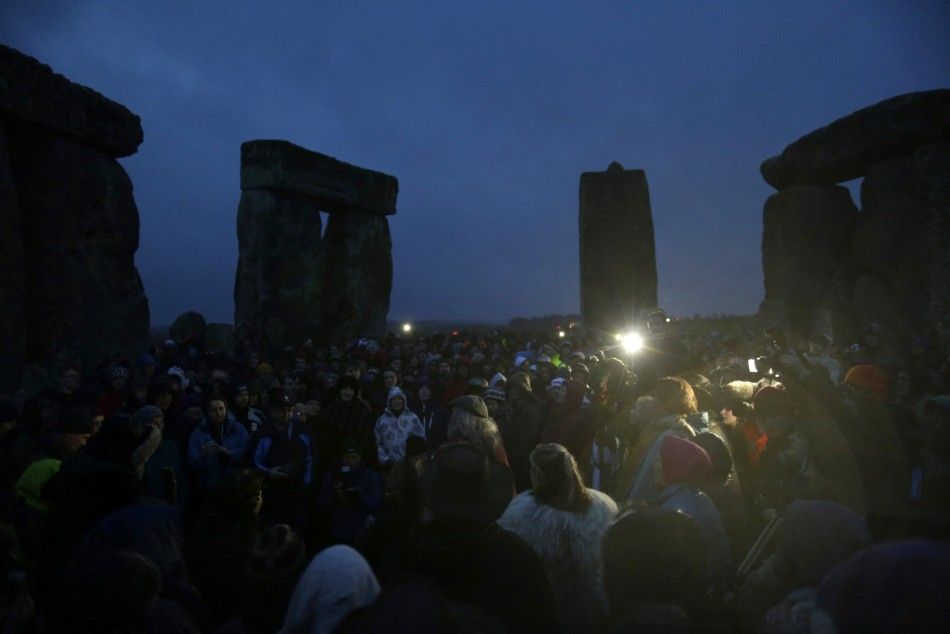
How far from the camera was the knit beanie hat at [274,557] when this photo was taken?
2.22m

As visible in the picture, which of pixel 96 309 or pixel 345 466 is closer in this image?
pixel 345 466

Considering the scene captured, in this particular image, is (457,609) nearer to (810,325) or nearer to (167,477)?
(167,477)

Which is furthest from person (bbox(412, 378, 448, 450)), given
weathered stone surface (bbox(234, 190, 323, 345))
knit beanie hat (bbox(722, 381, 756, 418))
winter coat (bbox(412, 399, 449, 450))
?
weathered stone surface (bbox(234, 190, 323, 345))

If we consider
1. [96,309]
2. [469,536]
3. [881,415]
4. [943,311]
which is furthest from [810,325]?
[469,536]

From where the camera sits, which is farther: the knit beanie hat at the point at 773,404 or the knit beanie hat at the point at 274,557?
the knit beanie hat at the point at 773,404

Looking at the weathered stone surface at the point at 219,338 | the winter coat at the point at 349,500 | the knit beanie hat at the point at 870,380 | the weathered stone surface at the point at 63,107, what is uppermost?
the weathered stone surface at the point at 63,107

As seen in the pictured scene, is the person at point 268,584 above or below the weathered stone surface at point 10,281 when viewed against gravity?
below

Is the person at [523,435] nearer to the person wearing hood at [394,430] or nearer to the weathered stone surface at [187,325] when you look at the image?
the person wearing hood at [394,430]

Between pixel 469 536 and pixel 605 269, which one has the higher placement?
pixel 605 269

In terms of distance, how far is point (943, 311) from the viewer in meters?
11.8

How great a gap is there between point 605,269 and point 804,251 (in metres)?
5.26

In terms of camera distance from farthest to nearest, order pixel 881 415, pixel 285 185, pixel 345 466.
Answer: pixel 285 185 < pixel 345 466 < pixel 881 415

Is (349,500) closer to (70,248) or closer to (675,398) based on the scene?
(675,398)

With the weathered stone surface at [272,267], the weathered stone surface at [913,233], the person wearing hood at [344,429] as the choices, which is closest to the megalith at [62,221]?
the weathered stone surface at [272,267]
